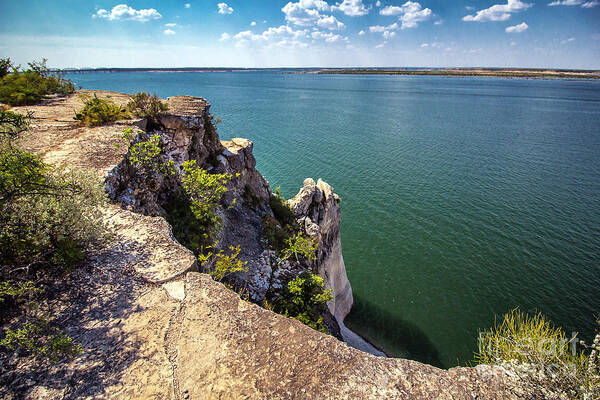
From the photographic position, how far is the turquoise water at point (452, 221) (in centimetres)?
1994

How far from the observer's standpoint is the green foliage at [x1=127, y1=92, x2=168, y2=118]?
41.3ft

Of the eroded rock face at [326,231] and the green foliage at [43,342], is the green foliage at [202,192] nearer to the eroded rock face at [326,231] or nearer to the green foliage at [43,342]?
the eroded rock face at [326,231]

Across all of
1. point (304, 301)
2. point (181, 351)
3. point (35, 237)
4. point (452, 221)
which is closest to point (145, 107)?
point (35, 237)

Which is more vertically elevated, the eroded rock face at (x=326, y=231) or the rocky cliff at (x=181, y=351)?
the rocky cliff at (x=181, y=351)

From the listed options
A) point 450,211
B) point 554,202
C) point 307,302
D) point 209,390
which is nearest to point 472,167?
point 554,202

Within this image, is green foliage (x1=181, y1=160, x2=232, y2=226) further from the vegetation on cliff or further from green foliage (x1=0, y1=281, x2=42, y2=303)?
green foliage (x1=0, y1=281, x2=42, y2=303)

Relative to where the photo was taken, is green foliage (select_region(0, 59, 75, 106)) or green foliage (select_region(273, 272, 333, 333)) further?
green foliage (select_region(0, 59, 75, 106))

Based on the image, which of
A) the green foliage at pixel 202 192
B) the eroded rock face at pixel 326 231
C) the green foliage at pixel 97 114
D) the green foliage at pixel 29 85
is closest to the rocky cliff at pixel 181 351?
the green foliage at pixel 202 192

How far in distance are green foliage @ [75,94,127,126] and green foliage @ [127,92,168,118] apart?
68 centimetres

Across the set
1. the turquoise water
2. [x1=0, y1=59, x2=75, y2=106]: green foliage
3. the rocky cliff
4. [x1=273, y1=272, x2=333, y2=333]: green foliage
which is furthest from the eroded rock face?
[x1=0, y1=59, x2=75, y2=106]: green foliage

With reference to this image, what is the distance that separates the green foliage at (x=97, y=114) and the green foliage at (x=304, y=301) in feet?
33.1

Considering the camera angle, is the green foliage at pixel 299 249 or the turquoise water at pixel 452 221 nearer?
the green foliage at pixel 299 249

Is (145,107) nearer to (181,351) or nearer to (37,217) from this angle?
(37,217)

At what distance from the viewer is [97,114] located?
1159cm
